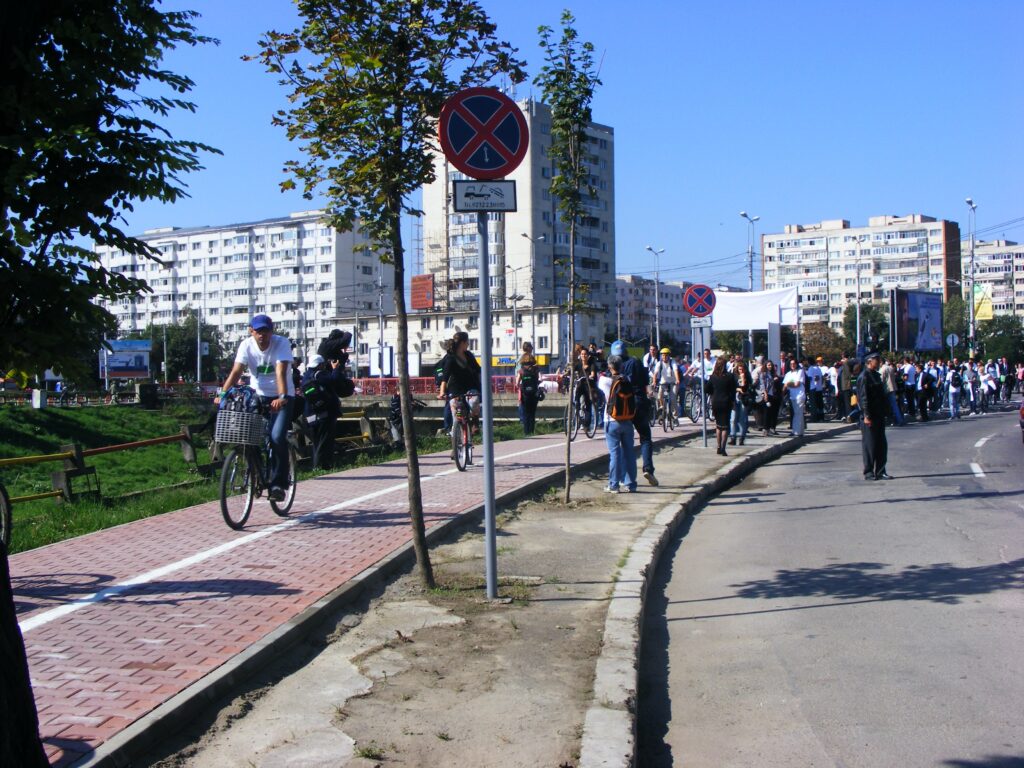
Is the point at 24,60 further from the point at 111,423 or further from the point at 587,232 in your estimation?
the point at 587,232

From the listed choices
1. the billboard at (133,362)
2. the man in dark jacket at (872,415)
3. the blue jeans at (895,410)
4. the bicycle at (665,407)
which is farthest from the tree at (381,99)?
the billboard at (133,362)

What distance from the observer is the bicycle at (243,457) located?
8617mm

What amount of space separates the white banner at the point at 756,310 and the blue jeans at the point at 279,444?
22.7m

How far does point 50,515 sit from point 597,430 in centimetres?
1354

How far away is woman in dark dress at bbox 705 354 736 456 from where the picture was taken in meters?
17.1

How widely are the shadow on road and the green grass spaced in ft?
19.8

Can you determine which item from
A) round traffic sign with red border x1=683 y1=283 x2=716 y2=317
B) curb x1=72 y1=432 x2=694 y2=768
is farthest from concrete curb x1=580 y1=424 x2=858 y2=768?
round traffic sign with red border x1=683 y1=283 x2=716 y2=317

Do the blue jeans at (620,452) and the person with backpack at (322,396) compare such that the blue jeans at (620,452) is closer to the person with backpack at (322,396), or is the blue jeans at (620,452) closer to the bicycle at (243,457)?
the person with backpack at (322,396)

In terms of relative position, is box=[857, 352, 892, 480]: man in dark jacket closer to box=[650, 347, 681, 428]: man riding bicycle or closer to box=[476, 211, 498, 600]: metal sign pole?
box=[650, 347, 681, 428]: man riding bicycle

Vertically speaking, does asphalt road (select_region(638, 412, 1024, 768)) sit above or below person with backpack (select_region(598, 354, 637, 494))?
below

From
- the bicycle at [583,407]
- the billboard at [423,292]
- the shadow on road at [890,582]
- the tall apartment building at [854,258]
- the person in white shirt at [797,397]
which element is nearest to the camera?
the shadow on road at [890,582]

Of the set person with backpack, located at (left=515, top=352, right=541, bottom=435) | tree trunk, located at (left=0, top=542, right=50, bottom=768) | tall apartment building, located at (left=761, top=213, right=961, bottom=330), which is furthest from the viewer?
tall apartment building, located at (left=761, top=213, right=961, bottom=330)

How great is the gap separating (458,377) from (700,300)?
691 centimetres

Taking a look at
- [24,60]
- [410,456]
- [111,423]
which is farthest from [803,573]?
[111,423]
